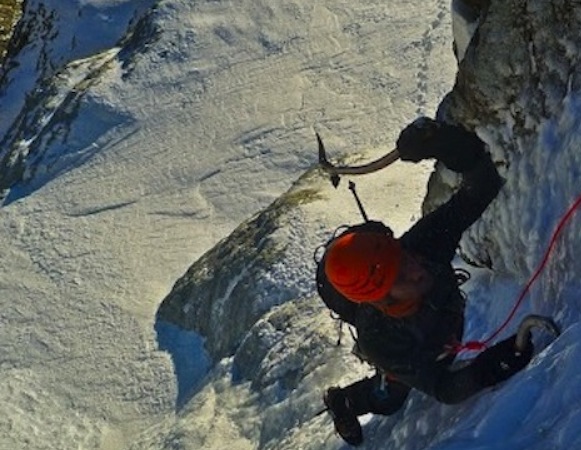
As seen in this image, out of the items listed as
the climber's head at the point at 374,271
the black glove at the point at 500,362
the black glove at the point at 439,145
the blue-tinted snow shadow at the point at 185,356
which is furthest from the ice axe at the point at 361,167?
the blue-tinted snow shadow at the point at 185,356

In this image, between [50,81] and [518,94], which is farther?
[50,81]

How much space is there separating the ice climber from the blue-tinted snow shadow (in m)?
5.60

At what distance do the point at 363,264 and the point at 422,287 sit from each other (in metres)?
0.52

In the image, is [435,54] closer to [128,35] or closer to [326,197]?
[326,197]

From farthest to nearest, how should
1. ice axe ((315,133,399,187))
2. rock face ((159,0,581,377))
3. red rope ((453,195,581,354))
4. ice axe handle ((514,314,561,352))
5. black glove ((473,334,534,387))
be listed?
ice axe ((315,133,399,187))
rock face ((159,0,581,377))
red rope ((453,195,581,354))
black glove ((473,334,534,387))
ice axe handle ((514,314,561,352))

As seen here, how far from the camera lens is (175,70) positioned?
17.0m

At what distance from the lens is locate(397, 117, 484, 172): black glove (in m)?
5.81

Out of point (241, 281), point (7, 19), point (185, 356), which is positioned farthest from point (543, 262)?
point (7, 19)

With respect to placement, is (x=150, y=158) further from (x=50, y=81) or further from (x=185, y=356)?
(x=185, y=356)

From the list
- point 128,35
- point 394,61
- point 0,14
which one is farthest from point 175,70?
point 0,14

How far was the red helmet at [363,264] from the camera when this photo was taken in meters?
5.04

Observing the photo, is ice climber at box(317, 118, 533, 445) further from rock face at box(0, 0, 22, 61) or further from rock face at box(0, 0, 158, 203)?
rock face at box(0, 0, 22, 61)

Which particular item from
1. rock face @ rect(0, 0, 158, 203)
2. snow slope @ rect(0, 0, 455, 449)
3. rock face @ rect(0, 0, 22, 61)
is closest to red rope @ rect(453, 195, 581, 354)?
snow slope @ rect(0, 0, 455, 449)

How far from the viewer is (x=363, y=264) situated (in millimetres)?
5035
